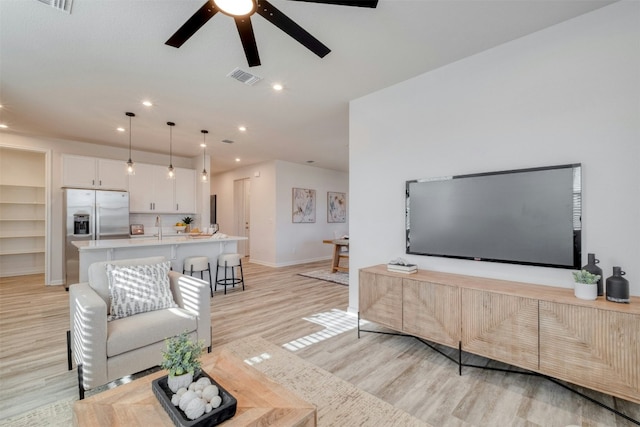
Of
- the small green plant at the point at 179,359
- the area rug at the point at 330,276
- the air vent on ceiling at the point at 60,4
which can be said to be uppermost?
the air vent on ceiling at the point at 60,4

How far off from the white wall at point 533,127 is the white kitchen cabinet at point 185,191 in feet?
16.1

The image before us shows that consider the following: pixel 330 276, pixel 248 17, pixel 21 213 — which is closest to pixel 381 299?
pixel 248 17

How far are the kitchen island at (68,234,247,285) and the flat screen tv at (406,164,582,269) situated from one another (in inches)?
129

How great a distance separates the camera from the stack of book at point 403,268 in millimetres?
2789

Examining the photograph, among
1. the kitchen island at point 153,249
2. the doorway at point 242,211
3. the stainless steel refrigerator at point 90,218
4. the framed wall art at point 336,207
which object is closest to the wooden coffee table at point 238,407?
the kitchen island at point 153,249

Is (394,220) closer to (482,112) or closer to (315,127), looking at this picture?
(482,112)

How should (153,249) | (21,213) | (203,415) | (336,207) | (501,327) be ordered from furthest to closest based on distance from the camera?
1. (336,207)
2. (21,213)
3. (153,249)
4. (501,327)
5. (203,415)

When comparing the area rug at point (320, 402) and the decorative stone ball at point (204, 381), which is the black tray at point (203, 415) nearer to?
the decorative stone ball at point (204, 381)

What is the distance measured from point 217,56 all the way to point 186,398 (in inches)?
107

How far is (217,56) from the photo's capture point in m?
2.67

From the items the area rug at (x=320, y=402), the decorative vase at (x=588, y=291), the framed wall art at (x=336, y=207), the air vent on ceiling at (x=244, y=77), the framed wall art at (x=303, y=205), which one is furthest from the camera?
the framed wall art at (x=336, y=207)

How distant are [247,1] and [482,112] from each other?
2.21 m

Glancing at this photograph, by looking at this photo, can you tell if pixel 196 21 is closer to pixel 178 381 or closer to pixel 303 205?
pixel 178 381

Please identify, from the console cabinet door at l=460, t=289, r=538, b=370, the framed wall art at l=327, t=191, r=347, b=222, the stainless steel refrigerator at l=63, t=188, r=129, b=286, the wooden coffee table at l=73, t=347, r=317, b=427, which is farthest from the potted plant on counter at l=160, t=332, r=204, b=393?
the framed wall art at l=327, t=191, r=347, b=222
